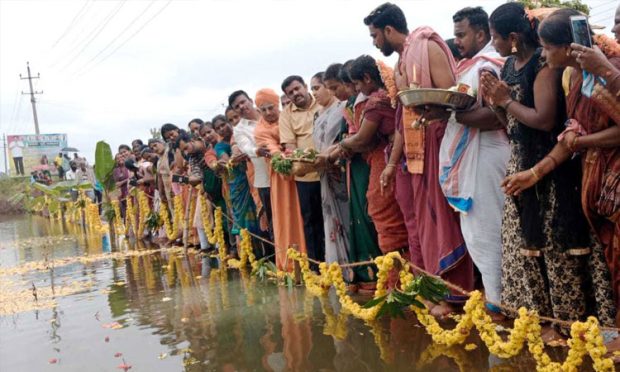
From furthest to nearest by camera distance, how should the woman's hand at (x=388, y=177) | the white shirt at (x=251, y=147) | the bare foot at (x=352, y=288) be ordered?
the white shirt at (x=251, y=147) < the bare foot at (x=352, y=288) < the woman's hand at (x=388, y=177)

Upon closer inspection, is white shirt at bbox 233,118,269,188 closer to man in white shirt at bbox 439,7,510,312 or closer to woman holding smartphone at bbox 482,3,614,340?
man in white shirt at bbox 439,7,510,312

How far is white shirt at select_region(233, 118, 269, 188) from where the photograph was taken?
6820 mm

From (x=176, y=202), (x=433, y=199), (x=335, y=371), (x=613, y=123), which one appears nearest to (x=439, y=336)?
(x=335, y=371)

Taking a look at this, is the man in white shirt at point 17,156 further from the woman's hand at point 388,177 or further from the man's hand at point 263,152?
the woman's hand at point 388,177

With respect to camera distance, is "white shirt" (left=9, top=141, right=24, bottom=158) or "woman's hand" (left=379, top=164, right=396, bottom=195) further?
"white shirt" (left=9, top=141, right=24, bottom=158)

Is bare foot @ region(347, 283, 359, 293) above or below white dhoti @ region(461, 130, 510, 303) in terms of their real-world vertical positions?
below

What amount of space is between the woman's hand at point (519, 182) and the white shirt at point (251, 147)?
3704 mm

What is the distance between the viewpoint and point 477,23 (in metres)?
4.02

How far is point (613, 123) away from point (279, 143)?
3957 millimetres

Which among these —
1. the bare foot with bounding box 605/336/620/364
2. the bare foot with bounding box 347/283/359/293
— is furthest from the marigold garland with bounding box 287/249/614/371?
the bare foot with bounding box 347/283/359/293

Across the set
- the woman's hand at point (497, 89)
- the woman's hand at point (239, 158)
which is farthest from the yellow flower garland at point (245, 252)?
the woman's hand at point (497, 89)

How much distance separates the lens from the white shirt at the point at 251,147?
6.82 m

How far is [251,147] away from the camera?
678 cm

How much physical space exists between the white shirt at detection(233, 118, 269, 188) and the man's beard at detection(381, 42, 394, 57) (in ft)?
8.41
